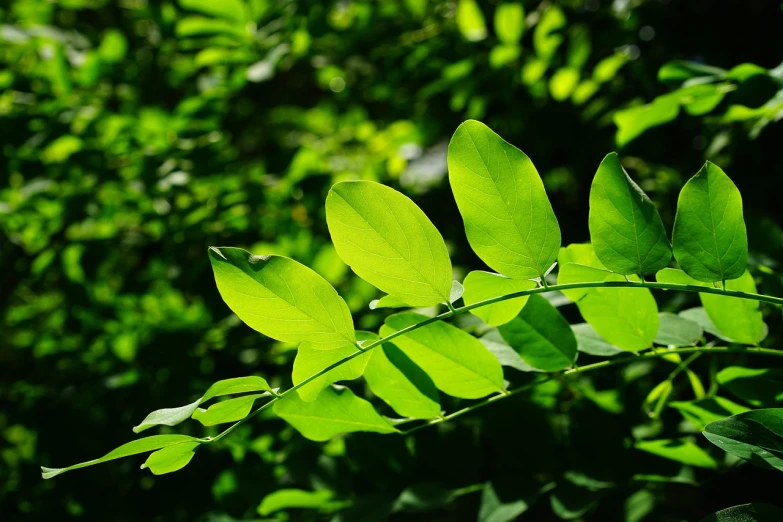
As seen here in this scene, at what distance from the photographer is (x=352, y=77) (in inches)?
67.2

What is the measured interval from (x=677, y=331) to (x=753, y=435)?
0.19m

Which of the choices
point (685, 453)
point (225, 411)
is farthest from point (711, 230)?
point (225, 411)

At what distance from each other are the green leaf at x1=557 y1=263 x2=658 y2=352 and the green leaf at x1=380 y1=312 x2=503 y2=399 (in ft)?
0.33

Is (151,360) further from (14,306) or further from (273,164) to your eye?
(14,306)

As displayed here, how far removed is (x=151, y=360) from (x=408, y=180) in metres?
0.83

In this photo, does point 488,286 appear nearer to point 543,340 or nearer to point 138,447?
point 543,340

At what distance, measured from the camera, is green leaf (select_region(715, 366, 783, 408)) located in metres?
0.59

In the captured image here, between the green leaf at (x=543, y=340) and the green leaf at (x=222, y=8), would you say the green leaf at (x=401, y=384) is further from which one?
the green leaf at (x=222, y=8)

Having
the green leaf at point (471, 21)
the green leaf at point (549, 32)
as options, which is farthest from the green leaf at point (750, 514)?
the green leaf at point (471, 21)

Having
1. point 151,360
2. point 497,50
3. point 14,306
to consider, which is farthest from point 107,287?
point 497,50

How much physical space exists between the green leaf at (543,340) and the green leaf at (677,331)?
0.10 m

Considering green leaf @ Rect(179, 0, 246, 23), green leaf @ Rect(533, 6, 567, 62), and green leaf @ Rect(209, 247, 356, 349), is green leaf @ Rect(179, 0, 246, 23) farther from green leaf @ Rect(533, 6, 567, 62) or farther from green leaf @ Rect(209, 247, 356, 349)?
green leaf @ Rect(209, 247, 356, 349)

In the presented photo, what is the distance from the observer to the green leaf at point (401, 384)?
58 centimetres

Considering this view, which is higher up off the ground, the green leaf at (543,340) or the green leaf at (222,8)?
the green leaf at (222,8)
